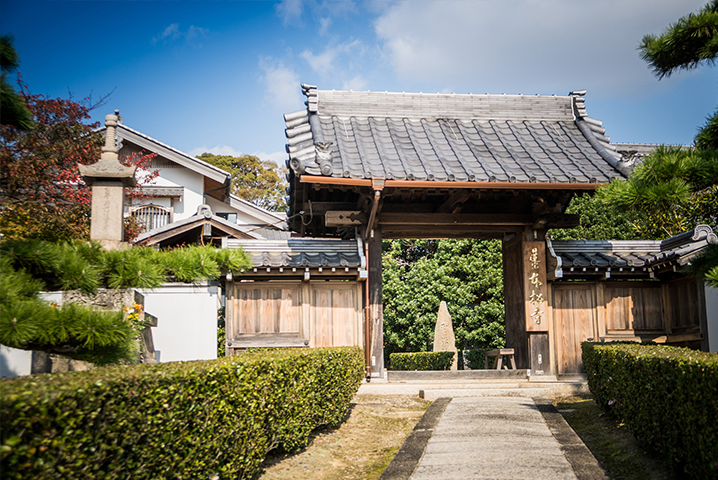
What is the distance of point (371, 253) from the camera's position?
10516 mm

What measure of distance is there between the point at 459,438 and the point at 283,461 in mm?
1931

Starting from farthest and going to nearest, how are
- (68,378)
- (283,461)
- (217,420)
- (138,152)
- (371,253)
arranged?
(138,152) → (371,253) → (283,461) → (217,420) → (68,378)

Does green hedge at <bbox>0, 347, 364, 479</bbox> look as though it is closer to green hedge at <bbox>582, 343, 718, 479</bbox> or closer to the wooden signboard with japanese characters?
green hedge at <bbox>582, 343, 718, 479</bbox>

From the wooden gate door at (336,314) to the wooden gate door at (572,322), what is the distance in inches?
155

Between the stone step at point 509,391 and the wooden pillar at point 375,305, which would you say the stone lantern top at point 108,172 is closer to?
the wooden pillar at point 375,305

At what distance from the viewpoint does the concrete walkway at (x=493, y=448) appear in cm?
480

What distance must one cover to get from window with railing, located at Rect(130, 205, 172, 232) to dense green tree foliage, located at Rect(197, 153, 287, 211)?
1288 centimetres

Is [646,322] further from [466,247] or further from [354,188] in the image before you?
[466,247]

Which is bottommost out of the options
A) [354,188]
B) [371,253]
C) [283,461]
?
[283,461]

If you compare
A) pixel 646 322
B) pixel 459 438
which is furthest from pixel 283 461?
pixel 646 322

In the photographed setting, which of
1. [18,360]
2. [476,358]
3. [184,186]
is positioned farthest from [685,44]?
[184,186]

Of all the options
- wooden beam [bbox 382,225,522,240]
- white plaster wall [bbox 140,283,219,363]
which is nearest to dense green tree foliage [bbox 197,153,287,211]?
white plaster wall [bbox 140,283,219,363]

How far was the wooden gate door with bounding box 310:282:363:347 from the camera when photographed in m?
10.4

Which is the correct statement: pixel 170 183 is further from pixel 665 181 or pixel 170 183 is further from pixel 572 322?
pixel 665 181
